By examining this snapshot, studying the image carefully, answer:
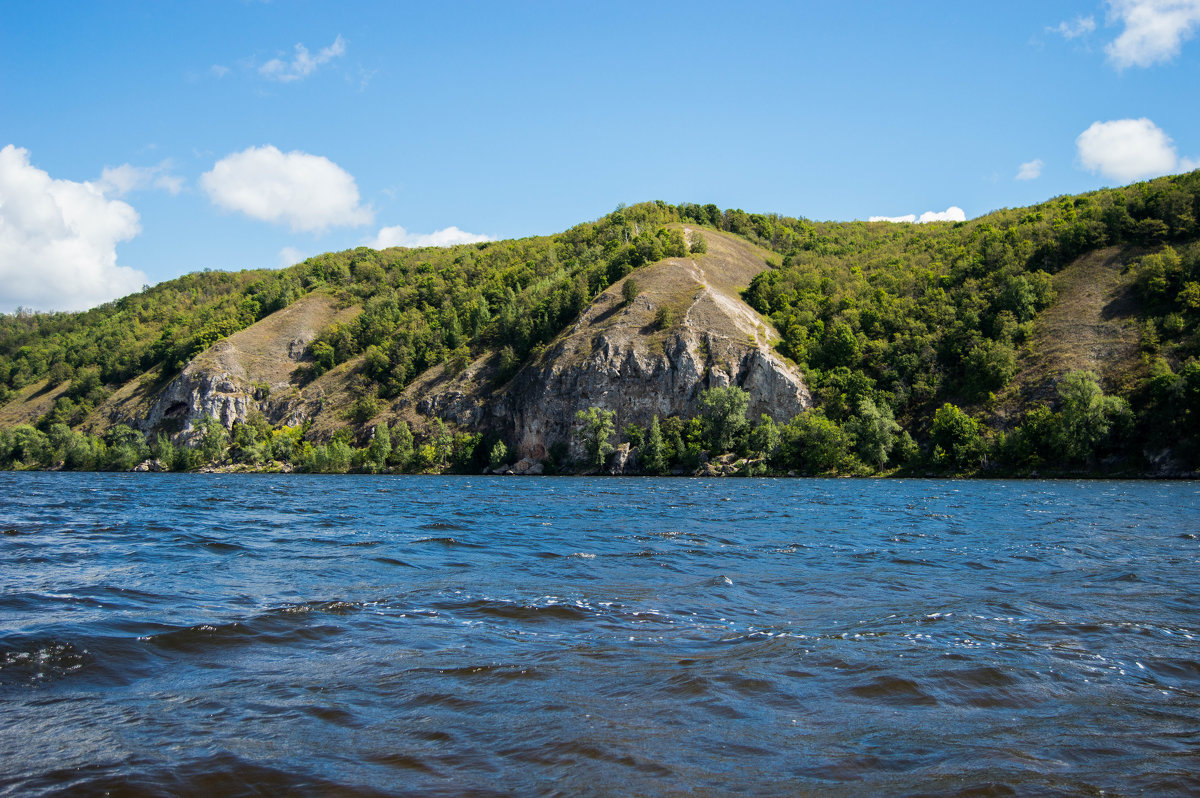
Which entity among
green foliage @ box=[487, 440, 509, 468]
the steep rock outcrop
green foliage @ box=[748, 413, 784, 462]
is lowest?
green foliage @ box=[487, 440, 509, 468]

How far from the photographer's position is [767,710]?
739 cm

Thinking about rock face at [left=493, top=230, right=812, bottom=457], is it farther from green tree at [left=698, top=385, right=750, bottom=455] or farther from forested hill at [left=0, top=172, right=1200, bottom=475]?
green tree at [left=698, top=385, right=750, bottom=455]

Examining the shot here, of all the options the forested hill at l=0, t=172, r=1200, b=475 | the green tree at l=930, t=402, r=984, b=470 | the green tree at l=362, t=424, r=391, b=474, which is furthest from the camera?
the green tree at l=362, t=424, r=391, b=474

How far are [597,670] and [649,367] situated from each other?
9540 centimetres

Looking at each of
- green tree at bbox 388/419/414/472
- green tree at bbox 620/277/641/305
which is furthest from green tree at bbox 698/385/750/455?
green tree at bbox 388/419/414/472

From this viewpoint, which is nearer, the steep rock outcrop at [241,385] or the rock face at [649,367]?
the rock face at [649,367]

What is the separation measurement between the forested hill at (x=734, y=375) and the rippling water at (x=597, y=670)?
2686 inches

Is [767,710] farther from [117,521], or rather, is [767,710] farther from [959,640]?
[117,521]

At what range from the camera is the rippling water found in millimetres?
5945

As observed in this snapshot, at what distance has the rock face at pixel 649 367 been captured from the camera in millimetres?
100375

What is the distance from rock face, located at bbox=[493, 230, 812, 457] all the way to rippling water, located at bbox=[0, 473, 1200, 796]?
81682 mm

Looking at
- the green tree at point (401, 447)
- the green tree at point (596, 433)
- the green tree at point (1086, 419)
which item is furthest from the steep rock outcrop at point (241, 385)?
the green tree at point (1086, 419)

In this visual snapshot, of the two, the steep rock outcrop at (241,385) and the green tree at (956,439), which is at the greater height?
the steep rock outcrop at (241,385)

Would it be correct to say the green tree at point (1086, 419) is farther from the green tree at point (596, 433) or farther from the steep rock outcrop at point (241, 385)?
the steep rock outcrop at point (241, 385)
